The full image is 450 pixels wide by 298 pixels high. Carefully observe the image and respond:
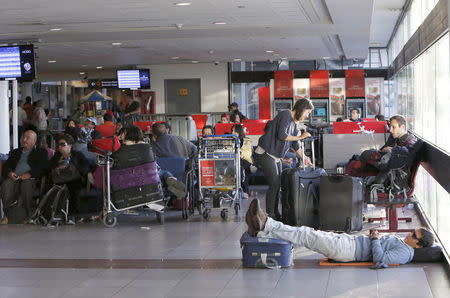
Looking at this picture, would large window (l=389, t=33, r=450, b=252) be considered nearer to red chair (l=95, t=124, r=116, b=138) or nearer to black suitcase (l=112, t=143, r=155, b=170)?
black suitcase (l=112, t=143, r=155, b=170)

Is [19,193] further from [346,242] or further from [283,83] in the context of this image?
[283,83]

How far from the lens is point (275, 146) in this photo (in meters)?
11.0

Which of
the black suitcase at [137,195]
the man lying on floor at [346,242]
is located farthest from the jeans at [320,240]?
the black suitcase at [137,195]

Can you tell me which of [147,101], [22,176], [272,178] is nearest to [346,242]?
[272,178]

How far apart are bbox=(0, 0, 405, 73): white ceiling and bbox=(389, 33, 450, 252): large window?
1.84 m

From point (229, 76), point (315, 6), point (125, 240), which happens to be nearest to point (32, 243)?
point (125, 240)

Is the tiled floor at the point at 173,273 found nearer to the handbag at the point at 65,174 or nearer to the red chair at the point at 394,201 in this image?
the handbag at the point at 65,174

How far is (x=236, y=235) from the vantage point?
10.3 meters

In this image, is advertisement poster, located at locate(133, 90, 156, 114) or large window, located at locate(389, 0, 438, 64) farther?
advertisement poster, located at locate(133, 90, 156, 114)

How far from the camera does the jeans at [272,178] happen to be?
11.0 m

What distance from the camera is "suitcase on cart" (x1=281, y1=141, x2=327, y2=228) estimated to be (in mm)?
10219

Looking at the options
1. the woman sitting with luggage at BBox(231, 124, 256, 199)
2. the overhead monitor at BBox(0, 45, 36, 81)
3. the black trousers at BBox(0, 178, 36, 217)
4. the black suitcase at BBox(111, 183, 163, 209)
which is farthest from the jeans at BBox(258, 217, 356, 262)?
the overhead monitor at BBox(0, 45, 36, 81)

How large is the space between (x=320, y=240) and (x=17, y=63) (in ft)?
31.4

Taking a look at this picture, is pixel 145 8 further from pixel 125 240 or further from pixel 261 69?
pixel 261 69
